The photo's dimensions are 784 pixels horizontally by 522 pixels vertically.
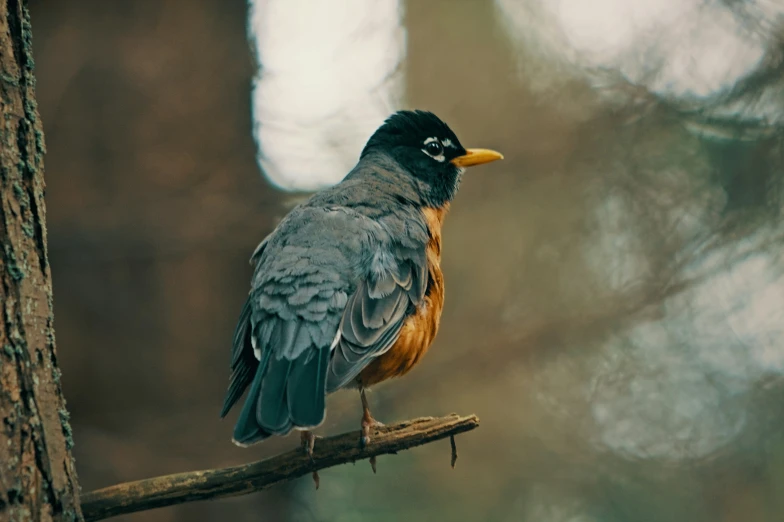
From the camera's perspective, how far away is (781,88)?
6043 mm

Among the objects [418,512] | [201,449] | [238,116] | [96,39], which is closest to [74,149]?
[96,39]

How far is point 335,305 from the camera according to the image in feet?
9.12

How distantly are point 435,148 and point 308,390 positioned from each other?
215 cm

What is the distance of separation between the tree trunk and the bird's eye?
2430mm

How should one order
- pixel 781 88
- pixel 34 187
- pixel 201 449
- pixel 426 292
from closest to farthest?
pixel 34 187, pixel 426 292, pixel 201 449, pixel 781 88

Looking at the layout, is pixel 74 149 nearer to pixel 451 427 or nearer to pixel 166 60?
pixel 166 60

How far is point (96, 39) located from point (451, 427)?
458 cm

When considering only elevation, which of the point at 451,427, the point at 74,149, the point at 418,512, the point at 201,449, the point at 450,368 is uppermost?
the point at 74,149

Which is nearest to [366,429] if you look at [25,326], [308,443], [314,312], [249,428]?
[308,443]

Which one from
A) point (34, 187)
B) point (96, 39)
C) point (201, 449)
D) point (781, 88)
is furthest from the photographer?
point (781, 88)

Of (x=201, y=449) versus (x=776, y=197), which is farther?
(x=776, y=197)

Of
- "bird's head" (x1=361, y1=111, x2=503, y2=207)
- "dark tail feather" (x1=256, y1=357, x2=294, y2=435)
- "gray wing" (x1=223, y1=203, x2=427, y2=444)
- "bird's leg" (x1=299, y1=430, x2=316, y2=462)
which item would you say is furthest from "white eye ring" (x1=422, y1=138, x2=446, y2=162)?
"bird's leg" (x1=299, y1=430, x2=316, y2=462)

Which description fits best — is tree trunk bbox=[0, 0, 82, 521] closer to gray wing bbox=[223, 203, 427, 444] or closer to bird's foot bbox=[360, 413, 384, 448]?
gray wing bbox=[223, 203, 427, 444]

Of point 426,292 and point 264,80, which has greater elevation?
point 264,80
